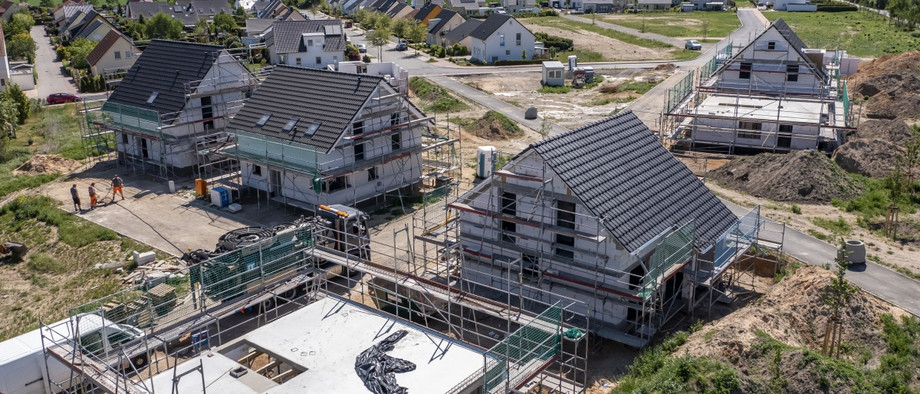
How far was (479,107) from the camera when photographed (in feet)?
202

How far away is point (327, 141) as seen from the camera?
3525cm

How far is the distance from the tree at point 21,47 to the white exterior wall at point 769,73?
74.5 meters

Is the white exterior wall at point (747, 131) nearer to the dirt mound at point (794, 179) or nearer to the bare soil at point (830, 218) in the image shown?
the dirt mound at point (794, 179)

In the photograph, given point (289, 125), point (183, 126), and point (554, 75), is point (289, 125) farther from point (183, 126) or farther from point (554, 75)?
point (554, 75)

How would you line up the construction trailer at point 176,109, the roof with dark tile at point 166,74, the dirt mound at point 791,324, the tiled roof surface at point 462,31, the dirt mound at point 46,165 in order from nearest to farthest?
the dirt mound at point 791,324 → the construction trailer at point 176,109 → the roof with dark tile at point 166,74 → the dirt mound at point 46,165 → the tiled roof surface at point 462,31

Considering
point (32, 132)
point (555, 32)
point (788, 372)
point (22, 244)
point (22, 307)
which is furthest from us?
point (555, 32)

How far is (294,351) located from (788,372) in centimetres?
1299

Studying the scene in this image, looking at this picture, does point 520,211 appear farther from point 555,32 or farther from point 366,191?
point 555,32

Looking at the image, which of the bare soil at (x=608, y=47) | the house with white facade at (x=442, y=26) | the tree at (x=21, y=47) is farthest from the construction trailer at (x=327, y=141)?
the house with white facade at (x=442, y=26)

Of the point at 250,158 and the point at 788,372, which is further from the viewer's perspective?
the point at 250,158

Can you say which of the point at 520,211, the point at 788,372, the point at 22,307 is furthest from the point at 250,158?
the point at 788,372

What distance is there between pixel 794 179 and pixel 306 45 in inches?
2115

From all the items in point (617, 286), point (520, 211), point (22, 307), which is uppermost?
point (520, 211)

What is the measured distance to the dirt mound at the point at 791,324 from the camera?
21.1 meters
